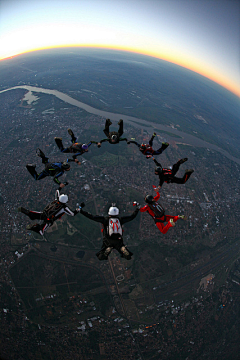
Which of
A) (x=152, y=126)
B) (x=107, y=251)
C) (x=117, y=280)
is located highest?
(x=152, y=126)

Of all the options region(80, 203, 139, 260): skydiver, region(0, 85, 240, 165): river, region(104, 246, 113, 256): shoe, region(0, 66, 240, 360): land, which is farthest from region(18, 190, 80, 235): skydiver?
region(0, 85, 240, 165): river

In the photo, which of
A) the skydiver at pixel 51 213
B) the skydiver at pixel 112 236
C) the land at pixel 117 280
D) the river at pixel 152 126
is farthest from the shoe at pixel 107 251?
the river at pixel 152 126

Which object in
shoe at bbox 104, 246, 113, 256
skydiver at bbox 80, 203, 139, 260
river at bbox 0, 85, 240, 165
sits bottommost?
shoe at bbox 104, 246, 113, 256

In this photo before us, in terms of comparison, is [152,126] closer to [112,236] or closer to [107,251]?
[112,236]

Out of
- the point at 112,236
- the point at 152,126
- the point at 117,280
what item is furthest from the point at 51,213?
the point at 152,126

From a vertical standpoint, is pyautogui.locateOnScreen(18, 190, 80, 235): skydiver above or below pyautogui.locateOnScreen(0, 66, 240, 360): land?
above

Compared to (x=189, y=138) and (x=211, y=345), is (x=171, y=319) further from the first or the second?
(x=189, y=138)

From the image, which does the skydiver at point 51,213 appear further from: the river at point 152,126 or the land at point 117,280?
the river at point 152,126

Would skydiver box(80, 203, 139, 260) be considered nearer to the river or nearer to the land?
the land

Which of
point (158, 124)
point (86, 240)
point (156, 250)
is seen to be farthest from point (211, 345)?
point (158, 124)
